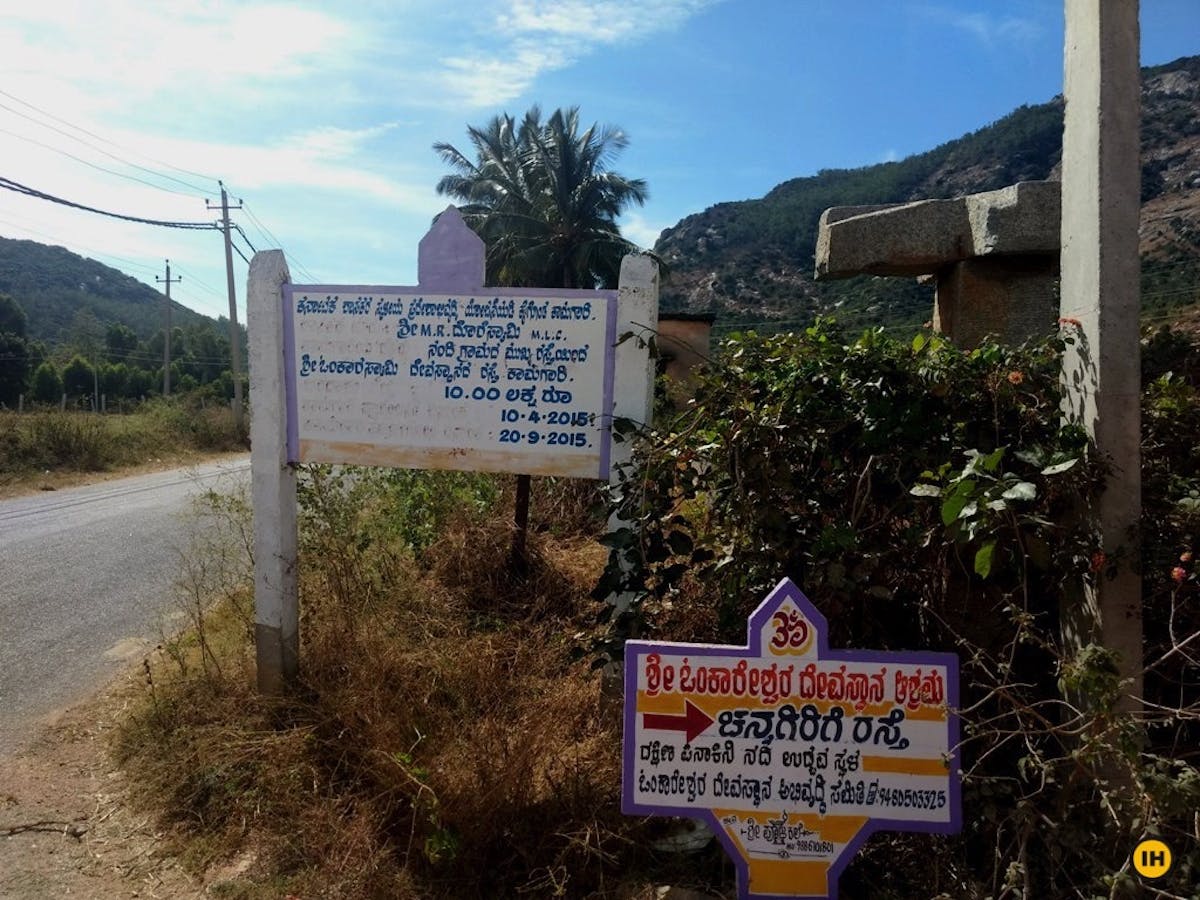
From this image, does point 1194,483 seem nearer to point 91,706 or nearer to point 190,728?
point 190,728

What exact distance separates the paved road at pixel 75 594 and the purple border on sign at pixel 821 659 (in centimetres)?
339

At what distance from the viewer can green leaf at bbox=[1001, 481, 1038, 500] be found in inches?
89.7

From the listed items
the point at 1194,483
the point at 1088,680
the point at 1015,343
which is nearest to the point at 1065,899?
the point at 1088,680

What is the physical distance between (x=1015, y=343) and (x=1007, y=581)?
2.14 metres

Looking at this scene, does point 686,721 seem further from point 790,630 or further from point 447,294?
point 447,294

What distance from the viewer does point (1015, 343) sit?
4.59 metres

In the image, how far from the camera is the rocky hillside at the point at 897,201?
14.1 metres

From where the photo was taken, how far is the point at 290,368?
3.94 metres

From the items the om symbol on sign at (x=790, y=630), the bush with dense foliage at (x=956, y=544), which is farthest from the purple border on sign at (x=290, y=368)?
the om symbol on sign at (x=790, y=630)

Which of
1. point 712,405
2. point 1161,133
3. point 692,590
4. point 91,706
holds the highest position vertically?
point 1161,133

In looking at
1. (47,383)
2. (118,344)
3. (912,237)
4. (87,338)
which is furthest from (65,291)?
(912,237)

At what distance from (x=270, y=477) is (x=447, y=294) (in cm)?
117

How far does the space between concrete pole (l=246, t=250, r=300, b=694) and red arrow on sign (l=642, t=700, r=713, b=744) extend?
214cm

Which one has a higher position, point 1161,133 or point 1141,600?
point 1161,133
